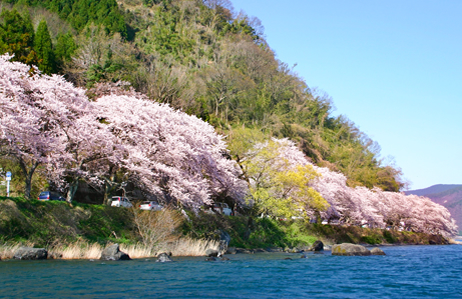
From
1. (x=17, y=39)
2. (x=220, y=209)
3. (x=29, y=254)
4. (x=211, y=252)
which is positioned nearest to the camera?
(x=29, y=254)

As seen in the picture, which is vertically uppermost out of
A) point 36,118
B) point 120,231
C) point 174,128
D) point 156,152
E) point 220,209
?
point 174,128

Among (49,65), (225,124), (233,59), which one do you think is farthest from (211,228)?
(233,59)

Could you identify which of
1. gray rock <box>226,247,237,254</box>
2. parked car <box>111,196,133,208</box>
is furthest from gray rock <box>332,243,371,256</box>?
parked car <box>111,196,133,208</box>

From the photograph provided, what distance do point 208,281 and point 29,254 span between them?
39.1ft

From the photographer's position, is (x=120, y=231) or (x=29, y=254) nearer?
(x=29, y=254)

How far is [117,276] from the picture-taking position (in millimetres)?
22547

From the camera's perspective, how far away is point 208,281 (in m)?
22.6

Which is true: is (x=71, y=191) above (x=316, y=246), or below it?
above

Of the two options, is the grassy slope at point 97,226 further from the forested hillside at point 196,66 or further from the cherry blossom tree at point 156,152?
the forested hillside at point 196,66

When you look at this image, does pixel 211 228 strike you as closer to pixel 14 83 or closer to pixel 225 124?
pixel 14 83

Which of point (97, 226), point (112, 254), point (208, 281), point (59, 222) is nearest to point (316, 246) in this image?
point (97, 226)

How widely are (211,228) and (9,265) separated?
72.4 feet

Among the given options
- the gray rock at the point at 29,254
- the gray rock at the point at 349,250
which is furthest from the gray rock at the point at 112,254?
A: the gray rock at the point at 349,250

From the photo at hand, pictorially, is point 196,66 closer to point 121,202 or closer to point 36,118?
point 121,202
